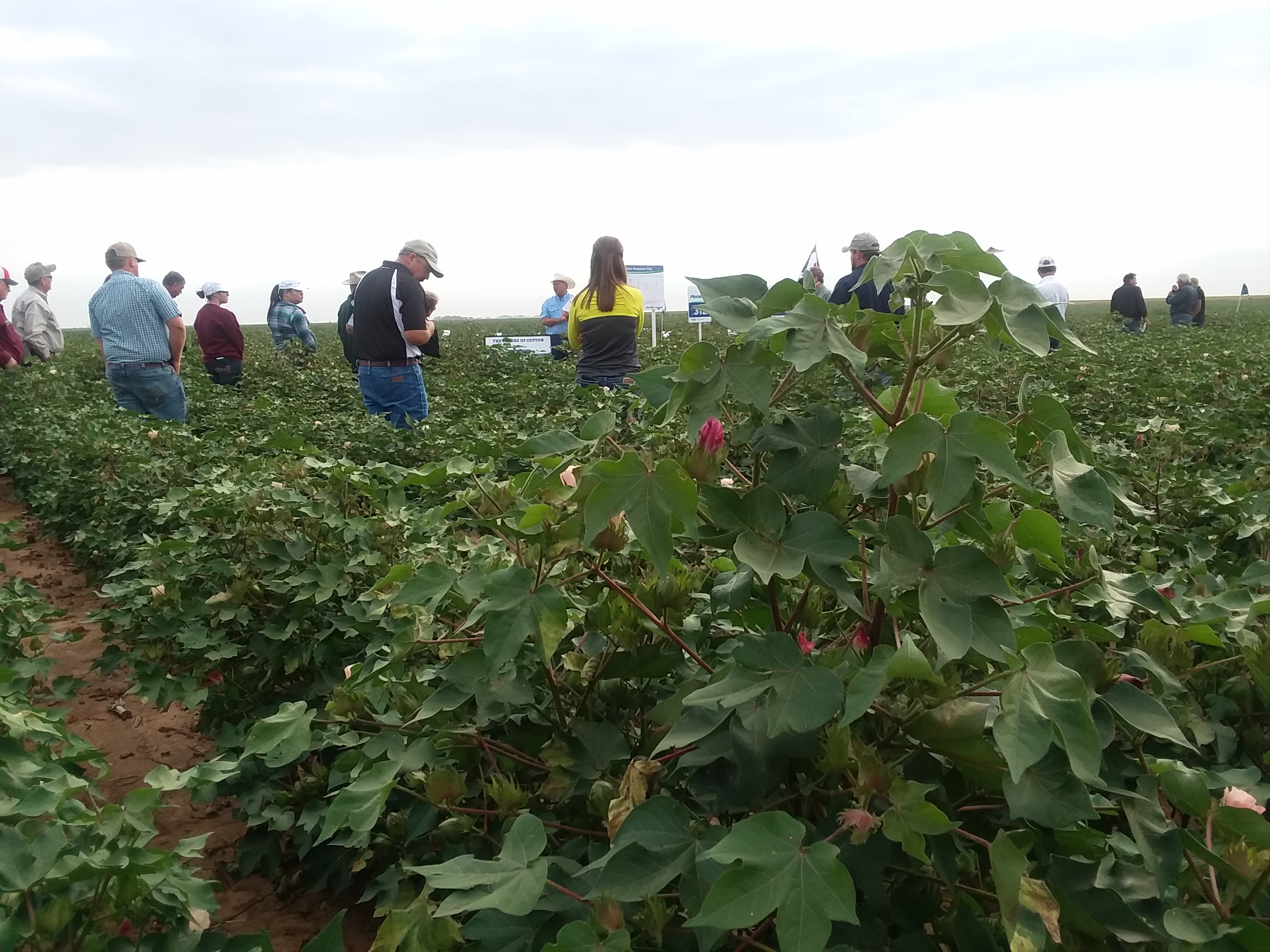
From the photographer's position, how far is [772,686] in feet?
2.96

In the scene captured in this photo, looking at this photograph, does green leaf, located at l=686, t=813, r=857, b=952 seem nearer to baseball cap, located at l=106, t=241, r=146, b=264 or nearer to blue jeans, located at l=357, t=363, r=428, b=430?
blue jeans, located at l=357, t=363, r=428, b=430

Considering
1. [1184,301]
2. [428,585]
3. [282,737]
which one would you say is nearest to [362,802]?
[282,737]

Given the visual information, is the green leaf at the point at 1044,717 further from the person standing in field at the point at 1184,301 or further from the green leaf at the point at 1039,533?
the person standing in field at the point at 1184,301

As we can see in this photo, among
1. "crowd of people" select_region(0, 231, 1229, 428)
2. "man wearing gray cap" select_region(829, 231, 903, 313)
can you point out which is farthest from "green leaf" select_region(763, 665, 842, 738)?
"man wearing gray cap" select_region(829, 231, 903, 313)

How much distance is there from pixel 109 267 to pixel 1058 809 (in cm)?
690

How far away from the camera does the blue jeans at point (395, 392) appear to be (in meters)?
5.40

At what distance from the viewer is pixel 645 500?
0.91 metres

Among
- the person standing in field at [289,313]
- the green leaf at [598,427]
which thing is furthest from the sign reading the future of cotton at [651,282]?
the green leaf at [598,427]

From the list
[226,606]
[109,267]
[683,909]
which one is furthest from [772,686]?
[109,267]

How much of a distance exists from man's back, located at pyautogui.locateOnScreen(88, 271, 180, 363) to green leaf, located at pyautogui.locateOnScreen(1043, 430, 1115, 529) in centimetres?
641

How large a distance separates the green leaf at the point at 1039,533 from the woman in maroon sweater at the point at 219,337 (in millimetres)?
8932

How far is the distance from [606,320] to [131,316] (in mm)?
3315

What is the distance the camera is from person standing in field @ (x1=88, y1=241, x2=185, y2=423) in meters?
5.98

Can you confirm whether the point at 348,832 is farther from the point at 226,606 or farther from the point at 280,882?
the point at 226,606
